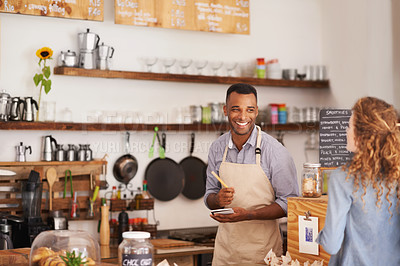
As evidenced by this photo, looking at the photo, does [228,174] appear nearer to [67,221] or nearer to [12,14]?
[67,221]

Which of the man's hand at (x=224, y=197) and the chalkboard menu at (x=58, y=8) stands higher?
the chalkboard menu at (x=58, y=8)

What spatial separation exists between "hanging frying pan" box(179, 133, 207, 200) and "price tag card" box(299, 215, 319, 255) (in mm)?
2789

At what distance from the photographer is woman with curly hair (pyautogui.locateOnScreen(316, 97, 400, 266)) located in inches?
81.6

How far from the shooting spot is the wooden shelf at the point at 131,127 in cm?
471

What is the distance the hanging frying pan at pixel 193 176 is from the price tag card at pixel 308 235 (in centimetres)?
279

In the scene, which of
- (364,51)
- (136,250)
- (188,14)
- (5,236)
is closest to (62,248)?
(136,250)

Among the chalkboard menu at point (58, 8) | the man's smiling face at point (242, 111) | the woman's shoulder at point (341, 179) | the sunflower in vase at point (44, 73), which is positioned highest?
the chalkboard menu at point (58, 8)

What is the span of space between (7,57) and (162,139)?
1.50 metres

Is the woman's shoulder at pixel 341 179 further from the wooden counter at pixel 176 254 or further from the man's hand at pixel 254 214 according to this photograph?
the wooden counter at pixel 176 254

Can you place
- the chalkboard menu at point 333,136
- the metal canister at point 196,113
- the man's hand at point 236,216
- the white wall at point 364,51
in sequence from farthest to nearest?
the white wall at point 364,51 < the metal canister at point 196,113 < the chalkboard menu at point 333,136 < the man's hand at point 236,216

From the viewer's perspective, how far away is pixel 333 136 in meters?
3.32

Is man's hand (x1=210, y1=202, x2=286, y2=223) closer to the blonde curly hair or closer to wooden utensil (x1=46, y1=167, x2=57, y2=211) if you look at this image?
the blonde curly hair

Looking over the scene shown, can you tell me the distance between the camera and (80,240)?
232 cm

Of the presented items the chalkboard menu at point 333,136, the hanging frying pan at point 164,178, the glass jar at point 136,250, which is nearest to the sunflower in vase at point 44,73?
the hanging frying pan at point 164,178
